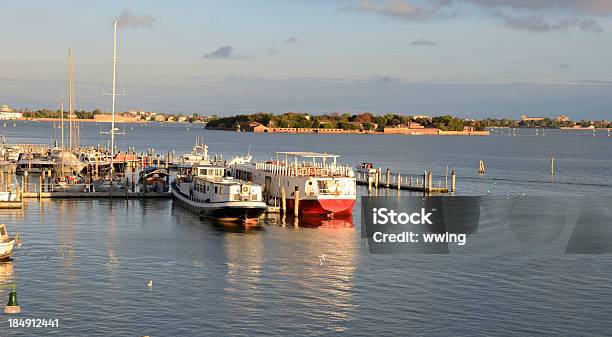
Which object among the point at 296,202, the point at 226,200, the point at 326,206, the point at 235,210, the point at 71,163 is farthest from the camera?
the point at 71,163

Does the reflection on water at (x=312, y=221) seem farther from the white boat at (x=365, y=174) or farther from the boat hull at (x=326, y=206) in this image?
the white boat at (x=365, y=174)

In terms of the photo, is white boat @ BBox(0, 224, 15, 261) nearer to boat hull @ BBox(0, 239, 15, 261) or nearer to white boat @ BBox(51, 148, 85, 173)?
boat hull @ BBox(0, 239, 15, 261)

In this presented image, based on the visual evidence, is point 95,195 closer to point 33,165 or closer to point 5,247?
point 33,165

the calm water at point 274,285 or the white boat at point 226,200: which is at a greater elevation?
the white boat at point 226,200

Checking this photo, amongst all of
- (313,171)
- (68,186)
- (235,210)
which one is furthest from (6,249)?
(68,186)

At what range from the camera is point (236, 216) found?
66625 millimetres

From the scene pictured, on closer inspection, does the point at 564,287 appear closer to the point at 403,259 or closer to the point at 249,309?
the point at 403,259

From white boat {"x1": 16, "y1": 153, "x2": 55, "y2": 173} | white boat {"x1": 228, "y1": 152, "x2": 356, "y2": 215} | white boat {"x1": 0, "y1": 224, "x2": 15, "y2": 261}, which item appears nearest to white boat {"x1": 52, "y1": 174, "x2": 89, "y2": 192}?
→ white boat {"x1": 228, "y1": 152, "x2": 356, "y2": 215}

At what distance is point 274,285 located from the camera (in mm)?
44031

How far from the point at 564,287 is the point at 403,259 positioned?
33.6ft

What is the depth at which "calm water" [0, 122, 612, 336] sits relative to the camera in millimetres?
36938

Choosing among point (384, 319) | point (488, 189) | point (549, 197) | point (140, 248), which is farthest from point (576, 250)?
point (488, 189)

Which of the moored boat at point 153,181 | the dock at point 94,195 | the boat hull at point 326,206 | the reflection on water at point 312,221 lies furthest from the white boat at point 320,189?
the moored boat at point 153,181

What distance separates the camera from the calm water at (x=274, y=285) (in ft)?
121
